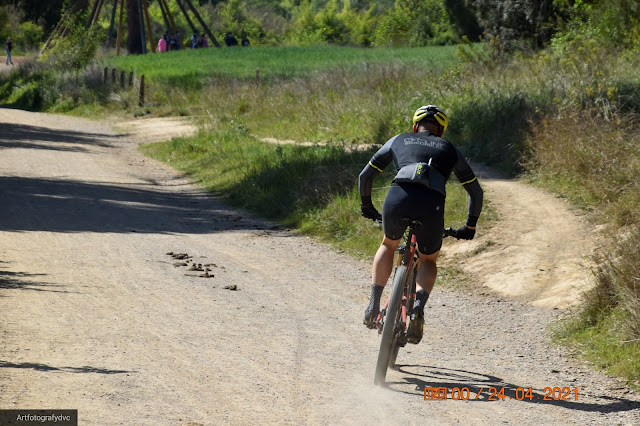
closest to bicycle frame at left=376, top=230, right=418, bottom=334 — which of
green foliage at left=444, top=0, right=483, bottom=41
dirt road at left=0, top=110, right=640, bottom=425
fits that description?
dirt road at left=0, top=110, right=640, bottom=425

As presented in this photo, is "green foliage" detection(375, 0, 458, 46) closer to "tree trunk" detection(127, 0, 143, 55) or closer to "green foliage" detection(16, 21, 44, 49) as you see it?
"tree trunk" detection(127, 0, 143, 55)

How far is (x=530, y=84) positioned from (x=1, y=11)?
6030 cm

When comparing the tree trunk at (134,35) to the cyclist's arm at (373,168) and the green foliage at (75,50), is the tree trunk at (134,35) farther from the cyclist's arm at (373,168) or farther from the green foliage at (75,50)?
the cyclist's arm at (373,168)

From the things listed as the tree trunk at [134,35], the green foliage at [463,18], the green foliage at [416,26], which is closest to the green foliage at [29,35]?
the tree trunk at [134,35]

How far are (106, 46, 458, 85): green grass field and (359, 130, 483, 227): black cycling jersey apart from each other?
3060cm

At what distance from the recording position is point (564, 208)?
12.3m

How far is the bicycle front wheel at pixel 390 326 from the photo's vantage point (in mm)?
6262

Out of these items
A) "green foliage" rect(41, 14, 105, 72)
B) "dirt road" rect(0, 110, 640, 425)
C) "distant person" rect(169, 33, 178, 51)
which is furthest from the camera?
"distant person" rect(169, 33, 178, 51)

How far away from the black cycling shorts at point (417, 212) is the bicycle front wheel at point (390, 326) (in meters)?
0.32

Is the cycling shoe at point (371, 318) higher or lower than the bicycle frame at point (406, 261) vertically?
lower

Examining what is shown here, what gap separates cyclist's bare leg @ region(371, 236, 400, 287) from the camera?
22.0 feet

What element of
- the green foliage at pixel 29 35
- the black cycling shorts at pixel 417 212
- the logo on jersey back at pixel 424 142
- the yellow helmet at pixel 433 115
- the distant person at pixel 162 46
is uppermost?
the yellow helmet at pixel 433 115

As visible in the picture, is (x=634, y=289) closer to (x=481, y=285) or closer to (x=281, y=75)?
(x=481, y=285)

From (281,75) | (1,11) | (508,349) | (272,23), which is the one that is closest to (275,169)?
(508,349)
